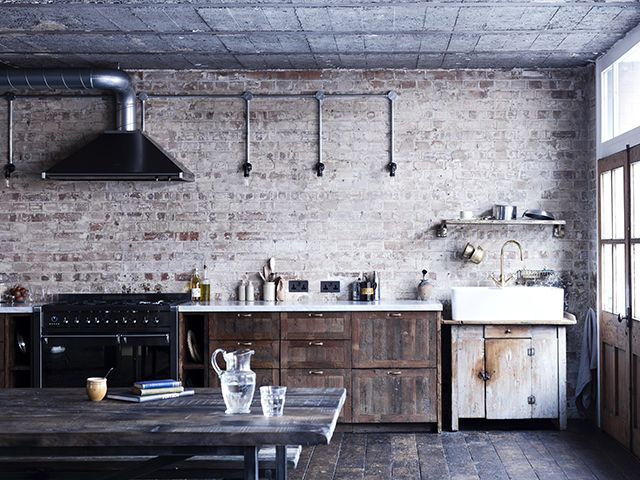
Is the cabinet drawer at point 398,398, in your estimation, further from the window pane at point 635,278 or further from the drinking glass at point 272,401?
the drinking glass at point 272,401

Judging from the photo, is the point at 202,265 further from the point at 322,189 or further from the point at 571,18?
the point at 571,18

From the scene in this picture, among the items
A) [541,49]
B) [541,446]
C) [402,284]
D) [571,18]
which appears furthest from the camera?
[402,284]

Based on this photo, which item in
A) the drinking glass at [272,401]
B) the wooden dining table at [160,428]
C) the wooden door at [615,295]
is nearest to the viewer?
the wooden dining table at [160,428]

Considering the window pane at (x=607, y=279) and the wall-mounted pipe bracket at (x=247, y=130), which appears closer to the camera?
the window pane at (x=607, y=279)

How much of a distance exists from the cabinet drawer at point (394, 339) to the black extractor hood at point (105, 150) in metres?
1.94

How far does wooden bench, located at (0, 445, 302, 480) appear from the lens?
12.4ft

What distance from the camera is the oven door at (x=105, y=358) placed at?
6477mm

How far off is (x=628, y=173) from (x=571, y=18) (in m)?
1.19

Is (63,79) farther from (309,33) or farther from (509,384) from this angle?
(509,384)

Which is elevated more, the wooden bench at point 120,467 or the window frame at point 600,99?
the window frame at point 600,99

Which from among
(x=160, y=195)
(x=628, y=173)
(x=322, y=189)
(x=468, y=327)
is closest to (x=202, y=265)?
(x=160, y=195)

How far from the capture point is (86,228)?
7.21m

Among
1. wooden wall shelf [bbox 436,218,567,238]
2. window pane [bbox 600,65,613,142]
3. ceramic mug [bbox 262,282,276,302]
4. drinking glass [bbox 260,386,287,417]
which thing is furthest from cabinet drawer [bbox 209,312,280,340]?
drinking glass [bbox 260,386,287,417]

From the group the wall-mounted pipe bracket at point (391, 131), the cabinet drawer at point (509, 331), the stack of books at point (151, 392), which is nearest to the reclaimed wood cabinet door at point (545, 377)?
the cabinet drawer at point (509, 331)
